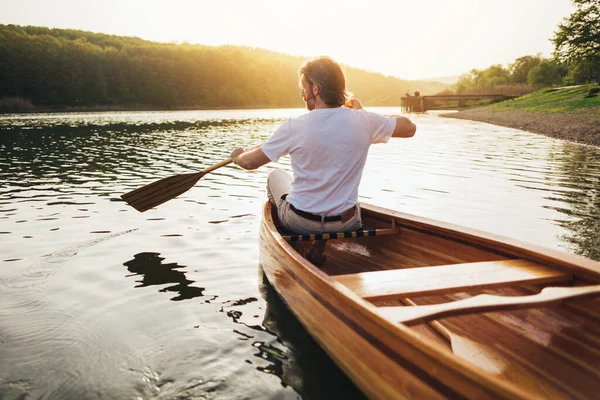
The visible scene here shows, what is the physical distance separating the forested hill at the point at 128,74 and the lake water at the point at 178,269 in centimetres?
5920

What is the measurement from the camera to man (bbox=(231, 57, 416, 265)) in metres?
3.40

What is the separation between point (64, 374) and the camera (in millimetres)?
3117

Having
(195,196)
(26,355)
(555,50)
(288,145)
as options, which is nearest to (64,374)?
(26,355)

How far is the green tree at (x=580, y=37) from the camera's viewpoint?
109 ft

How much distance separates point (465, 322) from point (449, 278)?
46 centimetres

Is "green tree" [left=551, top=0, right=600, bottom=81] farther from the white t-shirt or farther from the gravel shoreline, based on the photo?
the white t-shirt

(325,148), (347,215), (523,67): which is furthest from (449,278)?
(523,67)

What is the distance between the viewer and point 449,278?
281cm

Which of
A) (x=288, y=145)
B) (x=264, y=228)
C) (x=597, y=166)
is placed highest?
(x=288, y=145)

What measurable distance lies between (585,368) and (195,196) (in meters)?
7.52

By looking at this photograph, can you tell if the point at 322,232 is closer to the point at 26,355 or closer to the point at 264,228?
the point at 264,228

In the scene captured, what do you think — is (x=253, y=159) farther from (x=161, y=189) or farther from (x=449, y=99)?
(x=449, y=99)

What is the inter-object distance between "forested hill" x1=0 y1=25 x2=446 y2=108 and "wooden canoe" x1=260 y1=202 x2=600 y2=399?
65732 mm

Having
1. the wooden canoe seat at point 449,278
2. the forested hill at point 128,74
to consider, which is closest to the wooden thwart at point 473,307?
the wooden canoe seat at point 449,278
